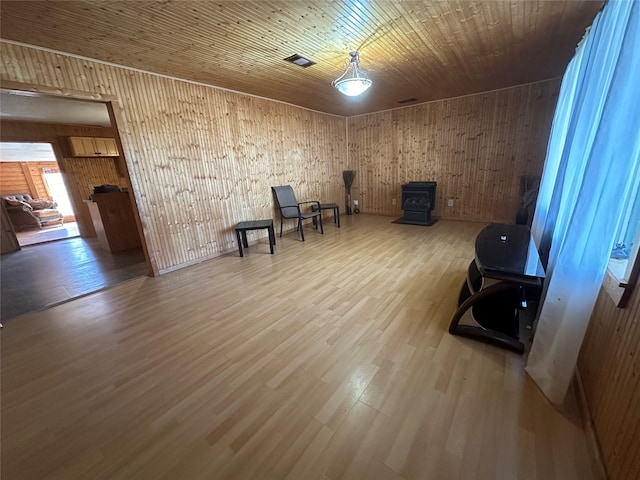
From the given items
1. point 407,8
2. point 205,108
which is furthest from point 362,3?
point 205,108

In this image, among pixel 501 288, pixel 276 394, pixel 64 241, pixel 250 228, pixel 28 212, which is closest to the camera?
pixel 276 394

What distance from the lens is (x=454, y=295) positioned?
2430mm

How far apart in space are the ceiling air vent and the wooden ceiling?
0.26 ft

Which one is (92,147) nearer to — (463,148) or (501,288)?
(501,288)

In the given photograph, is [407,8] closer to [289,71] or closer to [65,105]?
[289,71]

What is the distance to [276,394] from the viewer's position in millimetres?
1469

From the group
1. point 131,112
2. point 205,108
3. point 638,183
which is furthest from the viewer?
point 205,108

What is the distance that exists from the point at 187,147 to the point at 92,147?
3.98 meters

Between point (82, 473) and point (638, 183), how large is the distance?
2.94 meters

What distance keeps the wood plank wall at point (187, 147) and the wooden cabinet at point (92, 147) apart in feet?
11.6

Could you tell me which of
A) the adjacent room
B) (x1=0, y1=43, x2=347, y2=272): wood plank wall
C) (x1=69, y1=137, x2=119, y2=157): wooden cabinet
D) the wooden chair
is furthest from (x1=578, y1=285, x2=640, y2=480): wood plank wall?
(x1=69, y1=137, x2=119, y2=157): wooden cabinet

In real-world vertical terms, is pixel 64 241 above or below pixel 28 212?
below

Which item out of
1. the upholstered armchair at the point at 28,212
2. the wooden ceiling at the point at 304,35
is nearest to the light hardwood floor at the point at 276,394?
the wooden ceiling at the point at 304,35

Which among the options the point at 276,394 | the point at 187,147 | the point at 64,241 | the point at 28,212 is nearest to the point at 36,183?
the point at 28,212
